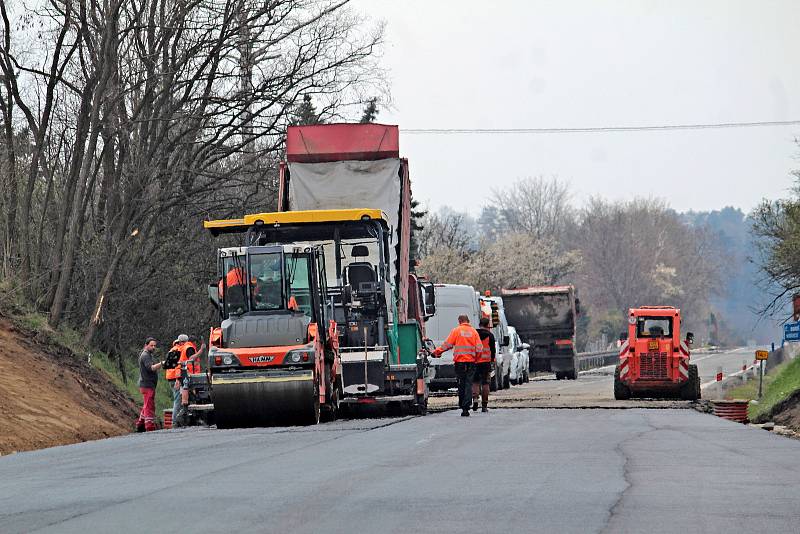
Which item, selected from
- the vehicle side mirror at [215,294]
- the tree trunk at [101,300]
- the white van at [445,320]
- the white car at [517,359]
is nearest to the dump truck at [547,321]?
the white car at [517,359]

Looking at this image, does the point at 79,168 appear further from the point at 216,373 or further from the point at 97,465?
the point at 97,465

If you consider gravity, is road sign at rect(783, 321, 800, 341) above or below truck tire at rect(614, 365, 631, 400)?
above

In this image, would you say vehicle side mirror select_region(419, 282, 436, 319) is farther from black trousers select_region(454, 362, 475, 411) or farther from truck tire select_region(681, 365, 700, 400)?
truck tire select_region(681, 365, 700, 400)

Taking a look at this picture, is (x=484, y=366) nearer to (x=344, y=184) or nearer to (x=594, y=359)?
(x=344, y=184)

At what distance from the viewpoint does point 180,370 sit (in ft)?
82.1

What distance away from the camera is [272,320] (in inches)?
859

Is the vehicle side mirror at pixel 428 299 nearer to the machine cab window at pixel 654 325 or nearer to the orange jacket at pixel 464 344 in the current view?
the orange jacket at pixel 464 344

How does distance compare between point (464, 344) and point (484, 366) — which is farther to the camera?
point (484, 366)

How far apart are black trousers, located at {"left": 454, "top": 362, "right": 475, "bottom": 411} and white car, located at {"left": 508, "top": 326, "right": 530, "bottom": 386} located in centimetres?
2129

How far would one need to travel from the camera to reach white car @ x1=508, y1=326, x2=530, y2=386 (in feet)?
156

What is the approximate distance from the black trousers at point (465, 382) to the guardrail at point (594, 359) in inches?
1683

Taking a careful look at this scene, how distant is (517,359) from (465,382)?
79.7 ft

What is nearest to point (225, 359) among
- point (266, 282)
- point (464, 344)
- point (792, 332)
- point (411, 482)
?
point (266, 282)

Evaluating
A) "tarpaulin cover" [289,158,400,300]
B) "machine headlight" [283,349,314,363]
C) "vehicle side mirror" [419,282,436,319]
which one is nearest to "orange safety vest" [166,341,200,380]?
"tarpaulin cover" [289,158,400,300]
